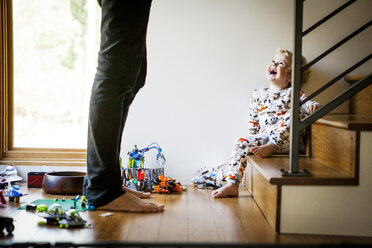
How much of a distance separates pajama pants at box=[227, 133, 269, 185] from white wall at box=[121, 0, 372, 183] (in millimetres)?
369

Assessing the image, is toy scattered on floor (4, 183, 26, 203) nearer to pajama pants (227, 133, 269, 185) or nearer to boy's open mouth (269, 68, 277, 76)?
pajama pants (227, 133, 269, 185)

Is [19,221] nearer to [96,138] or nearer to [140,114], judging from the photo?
[96,138]

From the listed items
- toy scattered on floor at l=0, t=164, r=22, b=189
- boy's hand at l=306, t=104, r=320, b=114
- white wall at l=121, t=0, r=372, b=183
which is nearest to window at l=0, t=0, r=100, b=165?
toy scattered on floor at l=0, t=164, r=22, b=189

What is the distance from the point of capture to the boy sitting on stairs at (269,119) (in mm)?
2543

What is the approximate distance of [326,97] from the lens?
118 inches

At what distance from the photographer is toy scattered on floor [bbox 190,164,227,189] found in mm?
2814

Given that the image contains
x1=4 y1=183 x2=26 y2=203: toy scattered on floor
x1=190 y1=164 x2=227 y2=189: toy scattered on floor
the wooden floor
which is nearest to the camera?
the wooden floor

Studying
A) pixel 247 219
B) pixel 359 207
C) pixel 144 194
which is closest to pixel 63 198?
pixel 144 194

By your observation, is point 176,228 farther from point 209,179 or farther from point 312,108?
point 312,108

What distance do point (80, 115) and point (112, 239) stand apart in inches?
70.0

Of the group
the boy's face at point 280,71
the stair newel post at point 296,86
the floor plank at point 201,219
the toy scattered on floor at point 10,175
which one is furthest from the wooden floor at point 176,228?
the boy's face at point 280,71

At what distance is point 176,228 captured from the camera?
184cm

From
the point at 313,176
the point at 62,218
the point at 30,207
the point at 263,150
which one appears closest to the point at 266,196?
the point at 313,176

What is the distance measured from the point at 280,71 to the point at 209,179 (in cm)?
84
